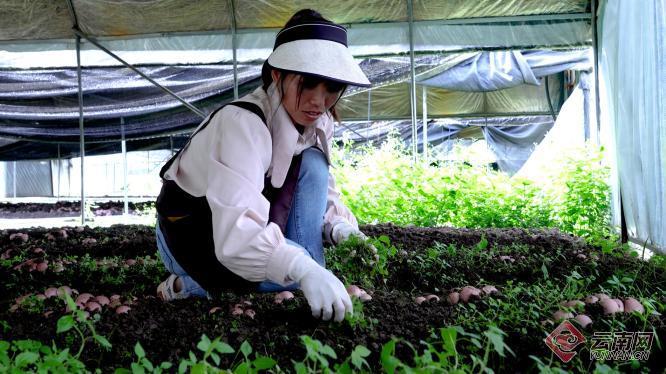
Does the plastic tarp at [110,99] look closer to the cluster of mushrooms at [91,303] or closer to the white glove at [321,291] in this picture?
the cluster of mushrooms at [91,303]

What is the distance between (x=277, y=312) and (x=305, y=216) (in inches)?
21.1

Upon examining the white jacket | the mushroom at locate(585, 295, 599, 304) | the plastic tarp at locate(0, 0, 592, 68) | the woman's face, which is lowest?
the mushroom at locate(585, 295, 599, 304)

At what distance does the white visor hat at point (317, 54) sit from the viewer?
183 centimetres

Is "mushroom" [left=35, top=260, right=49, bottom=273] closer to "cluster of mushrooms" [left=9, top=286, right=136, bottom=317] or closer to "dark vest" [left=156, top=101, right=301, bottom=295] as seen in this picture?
"cluster of mushrooms" [left=9, top=286, right=136, bottom=317]

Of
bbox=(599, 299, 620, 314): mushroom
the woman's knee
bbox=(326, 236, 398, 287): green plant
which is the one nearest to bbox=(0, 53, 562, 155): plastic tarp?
the woman's knee

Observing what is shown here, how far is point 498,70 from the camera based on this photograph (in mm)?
8898

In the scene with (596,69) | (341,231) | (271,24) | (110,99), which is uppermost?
(271,24)

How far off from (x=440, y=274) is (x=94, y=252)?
6.89 ft

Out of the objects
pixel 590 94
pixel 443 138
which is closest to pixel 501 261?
pixel 590 94

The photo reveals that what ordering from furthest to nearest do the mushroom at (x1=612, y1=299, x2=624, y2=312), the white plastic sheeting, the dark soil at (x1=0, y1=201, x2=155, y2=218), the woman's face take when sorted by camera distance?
the white plastic sheeting → the dark soil at (x1=0, y1=201, x2=155, y2=218) → the woman's face → the mushroom at (x1=612, y1=299, x2=624, y2=312)

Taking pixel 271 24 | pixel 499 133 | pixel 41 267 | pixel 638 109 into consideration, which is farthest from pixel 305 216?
pixel 499 133

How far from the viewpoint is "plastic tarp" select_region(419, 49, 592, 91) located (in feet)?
28.7

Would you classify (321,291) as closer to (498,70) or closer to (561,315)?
(561,315)

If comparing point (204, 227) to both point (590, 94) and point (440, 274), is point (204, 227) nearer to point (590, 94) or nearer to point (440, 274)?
point (440, 274)
